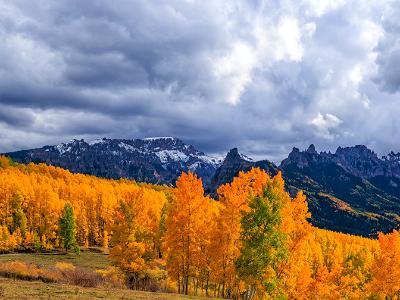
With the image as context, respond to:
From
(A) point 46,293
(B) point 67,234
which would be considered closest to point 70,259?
(B) point 67,234

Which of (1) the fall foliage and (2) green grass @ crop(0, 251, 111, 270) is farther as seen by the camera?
(2) green grass @ crop(0, 251, 111, 270)

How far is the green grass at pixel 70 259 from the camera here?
81.4 m

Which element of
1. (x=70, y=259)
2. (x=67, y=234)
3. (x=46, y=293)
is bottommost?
(x=70, y=259)

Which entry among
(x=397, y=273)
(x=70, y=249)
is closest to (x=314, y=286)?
(x=397, y=273)

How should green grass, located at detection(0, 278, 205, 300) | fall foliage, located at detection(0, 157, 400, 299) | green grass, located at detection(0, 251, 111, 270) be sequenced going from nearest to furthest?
green grass, located at detection(0, 278, 205, 300)
fall foliage, located at detection(0, 157, 400, 299)
green grass, located at detection(0, 251, 111, 270)

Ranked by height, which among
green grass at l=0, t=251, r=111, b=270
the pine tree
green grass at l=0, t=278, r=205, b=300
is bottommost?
green grass at l=0, t=251, r=111, b=270

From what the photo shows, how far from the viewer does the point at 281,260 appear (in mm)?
39906

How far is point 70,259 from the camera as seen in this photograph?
91.3 metres

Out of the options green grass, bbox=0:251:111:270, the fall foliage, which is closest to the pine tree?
green grass, bbox=0:251:111:270

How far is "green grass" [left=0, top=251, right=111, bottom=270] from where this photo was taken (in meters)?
81.4

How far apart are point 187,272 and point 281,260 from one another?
1510 centimetres

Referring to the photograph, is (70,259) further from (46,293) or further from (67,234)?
(46,293)

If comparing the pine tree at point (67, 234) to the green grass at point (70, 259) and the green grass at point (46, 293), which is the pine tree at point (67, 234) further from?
the green grass at point (46, 293)

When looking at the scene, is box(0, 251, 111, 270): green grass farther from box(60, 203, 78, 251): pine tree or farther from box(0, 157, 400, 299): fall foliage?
box(0, 157, 400, 299): fall foliage
